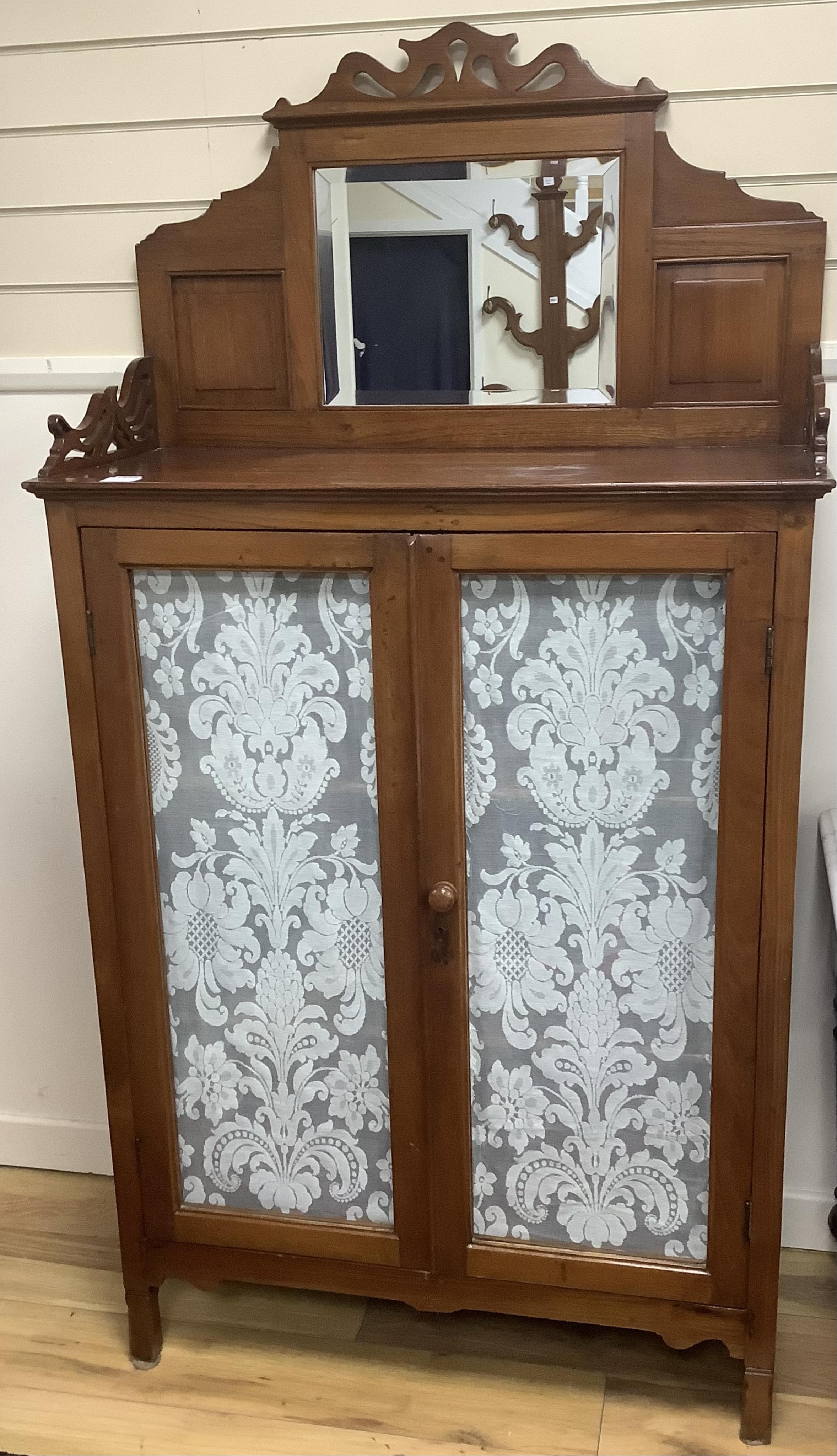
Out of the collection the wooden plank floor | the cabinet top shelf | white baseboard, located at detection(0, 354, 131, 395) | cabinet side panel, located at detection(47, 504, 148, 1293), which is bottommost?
the wooden plank floor

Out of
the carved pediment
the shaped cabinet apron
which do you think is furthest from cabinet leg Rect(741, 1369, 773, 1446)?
the carved pediment

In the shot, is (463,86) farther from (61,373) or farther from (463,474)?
(61,373)

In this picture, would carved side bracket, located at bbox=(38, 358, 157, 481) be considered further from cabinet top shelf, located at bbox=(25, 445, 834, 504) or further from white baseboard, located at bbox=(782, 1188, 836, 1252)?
white baseboard, located at bbox=(782, 1188, 836, 1252)

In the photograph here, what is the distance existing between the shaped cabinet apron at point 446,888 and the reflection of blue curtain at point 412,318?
428 millimetres

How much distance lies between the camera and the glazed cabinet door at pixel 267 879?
5.65ft

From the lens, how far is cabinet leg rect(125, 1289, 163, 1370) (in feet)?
6.70

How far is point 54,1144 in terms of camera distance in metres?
2.55

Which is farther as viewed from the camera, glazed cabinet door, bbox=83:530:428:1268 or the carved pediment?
the carved pediment

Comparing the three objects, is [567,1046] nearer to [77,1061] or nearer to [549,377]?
[549,377]

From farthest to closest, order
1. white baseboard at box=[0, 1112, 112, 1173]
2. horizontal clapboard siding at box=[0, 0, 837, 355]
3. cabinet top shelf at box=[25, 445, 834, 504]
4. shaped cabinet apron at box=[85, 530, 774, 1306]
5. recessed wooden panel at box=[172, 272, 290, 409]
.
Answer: white baseboard at box=[0, 1112, 112, 1173]
recessed wooden panel at box=[172, 272, 290, 409]
horizontal clapboard siding at box=[0, 0, 837, 355]
shaped cabinet apron at box=[85, 530, 774, 1306]
cabinet top shelf at box=[25, 445, 834, 504]

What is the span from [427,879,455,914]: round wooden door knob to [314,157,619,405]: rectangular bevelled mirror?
72cm

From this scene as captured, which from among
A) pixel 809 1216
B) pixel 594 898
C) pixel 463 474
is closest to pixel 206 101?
pixel 463 474

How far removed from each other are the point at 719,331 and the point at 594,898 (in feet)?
2.70

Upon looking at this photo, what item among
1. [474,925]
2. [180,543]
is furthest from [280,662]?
[474,925]
